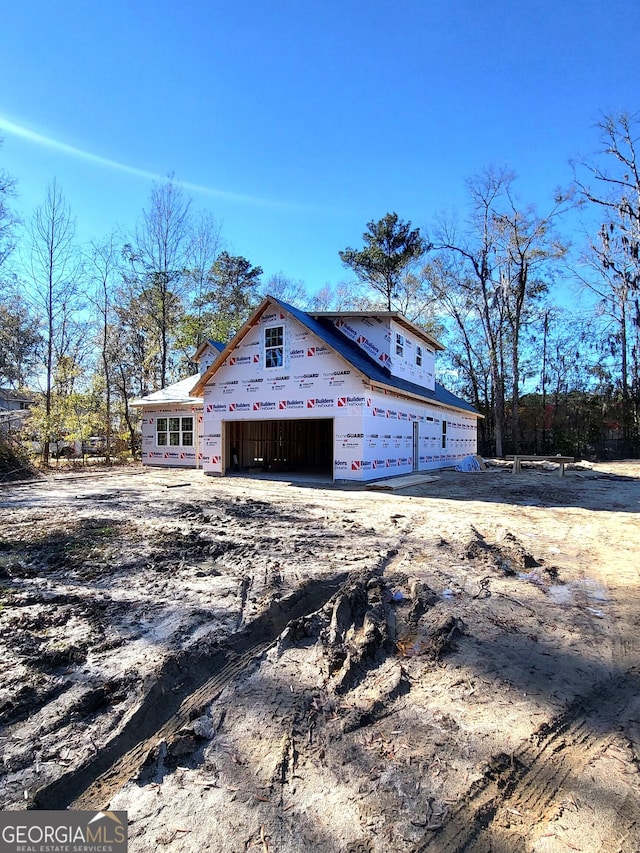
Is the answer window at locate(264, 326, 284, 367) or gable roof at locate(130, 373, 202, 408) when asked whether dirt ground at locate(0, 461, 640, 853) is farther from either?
gable roof at locate(130, 373, 202, 408)

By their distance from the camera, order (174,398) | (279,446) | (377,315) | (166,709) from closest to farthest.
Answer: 1. (166,709)
2. (377,315)
3. (279,446)
4. (174,398)

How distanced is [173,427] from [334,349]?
34.3 feet

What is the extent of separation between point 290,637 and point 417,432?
48.4 ft

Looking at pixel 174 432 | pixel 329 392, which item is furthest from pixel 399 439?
pixel 174 432

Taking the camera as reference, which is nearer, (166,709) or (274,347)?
(166,709)

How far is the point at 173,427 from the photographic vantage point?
2019cm

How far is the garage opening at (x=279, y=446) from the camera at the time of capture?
683 inches

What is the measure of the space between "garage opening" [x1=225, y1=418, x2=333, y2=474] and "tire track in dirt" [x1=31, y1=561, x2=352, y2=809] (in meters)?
12.6

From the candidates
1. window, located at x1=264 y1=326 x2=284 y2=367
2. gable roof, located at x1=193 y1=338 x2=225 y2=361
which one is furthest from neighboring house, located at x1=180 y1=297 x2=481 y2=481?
gable roof, located at x1=193 y1=338 x2=225 y2=361

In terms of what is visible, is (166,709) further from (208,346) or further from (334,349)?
(208,346)

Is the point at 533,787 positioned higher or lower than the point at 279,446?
lower

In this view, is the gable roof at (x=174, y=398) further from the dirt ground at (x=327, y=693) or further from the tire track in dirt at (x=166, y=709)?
the tire track in dirt at (x=166, y=709)

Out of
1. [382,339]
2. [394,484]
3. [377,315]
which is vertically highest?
[377,315]

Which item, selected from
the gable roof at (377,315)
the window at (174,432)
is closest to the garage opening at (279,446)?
the window at (174,432)
